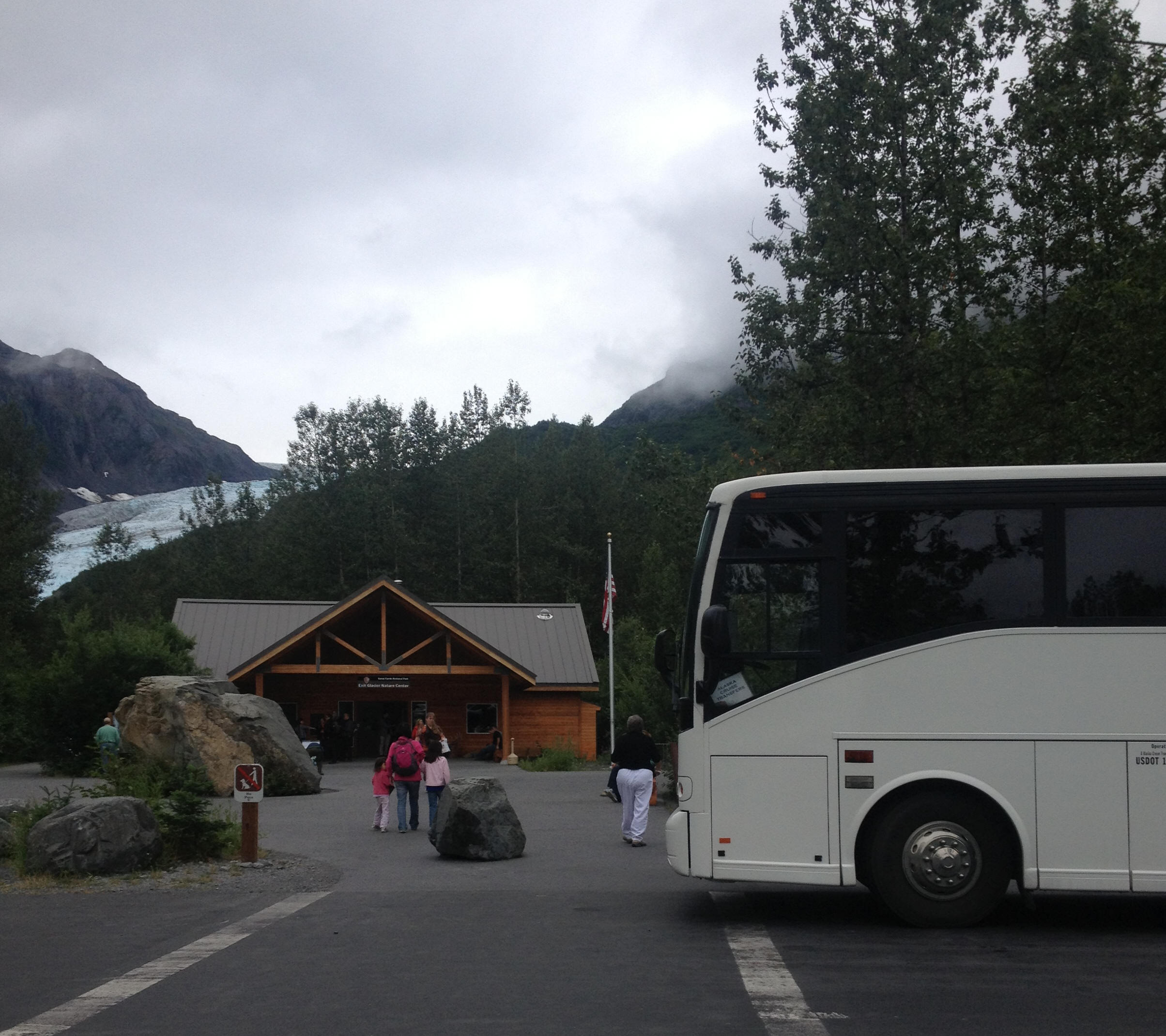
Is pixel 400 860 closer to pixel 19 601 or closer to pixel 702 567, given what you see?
pixel 702 567

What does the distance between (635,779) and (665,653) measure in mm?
6493

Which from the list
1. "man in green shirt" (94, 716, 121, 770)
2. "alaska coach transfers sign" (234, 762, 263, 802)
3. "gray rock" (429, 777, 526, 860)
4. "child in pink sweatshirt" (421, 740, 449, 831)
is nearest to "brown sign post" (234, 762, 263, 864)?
"alaska coach transfers sign" (234, 762, 263, 802)

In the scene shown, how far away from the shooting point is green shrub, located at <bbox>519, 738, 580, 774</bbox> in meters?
37.1

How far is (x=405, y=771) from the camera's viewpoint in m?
19.1

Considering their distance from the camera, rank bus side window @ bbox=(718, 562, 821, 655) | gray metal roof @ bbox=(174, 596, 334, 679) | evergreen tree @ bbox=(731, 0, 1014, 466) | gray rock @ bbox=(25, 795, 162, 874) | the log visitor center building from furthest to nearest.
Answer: gray metal roof @ bbox=(174, 596, 334, 679)
the log visitor center building
evergreen tree @ bbox=(731, 0, 1014, 466)
gray rock @ bbox=(25, 795, 162, 874)
bus side window @ bbox=(718, 562, 821, 655)

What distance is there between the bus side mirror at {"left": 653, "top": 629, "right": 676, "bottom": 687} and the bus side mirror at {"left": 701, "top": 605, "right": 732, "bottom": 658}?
1.41 ft

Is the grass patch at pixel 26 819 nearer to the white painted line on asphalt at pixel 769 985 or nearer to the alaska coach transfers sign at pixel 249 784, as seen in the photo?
the alaska coach transfers sign at pixel 249 784

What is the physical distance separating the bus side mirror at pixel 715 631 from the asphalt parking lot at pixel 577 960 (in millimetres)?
2018

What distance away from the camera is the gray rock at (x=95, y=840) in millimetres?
13148

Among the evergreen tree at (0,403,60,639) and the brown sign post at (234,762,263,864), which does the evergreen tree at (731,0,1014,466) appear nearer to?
the brown sign post at (234,762,263,864)

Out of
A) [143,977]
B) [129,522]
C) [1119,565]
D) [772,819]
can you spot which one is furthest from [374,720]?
[129,522]

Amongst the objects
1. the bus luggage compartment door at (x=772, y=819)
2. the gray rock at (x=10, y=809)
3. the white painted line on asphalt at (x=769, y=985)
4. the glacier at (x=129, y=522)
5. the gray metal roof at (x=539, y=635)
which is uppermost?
the glacier at (x=129, y=522)

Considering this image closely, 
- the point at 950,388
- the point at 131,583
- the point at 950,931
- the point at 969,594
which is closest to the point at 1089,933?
the point at 950,931

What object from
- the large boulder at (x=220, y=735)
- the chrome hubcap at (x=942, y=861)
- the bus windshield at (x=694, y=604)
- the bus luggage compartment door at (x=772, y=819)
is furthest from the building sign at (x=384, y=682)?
the chrome hubcap at (x=942, y=861)
